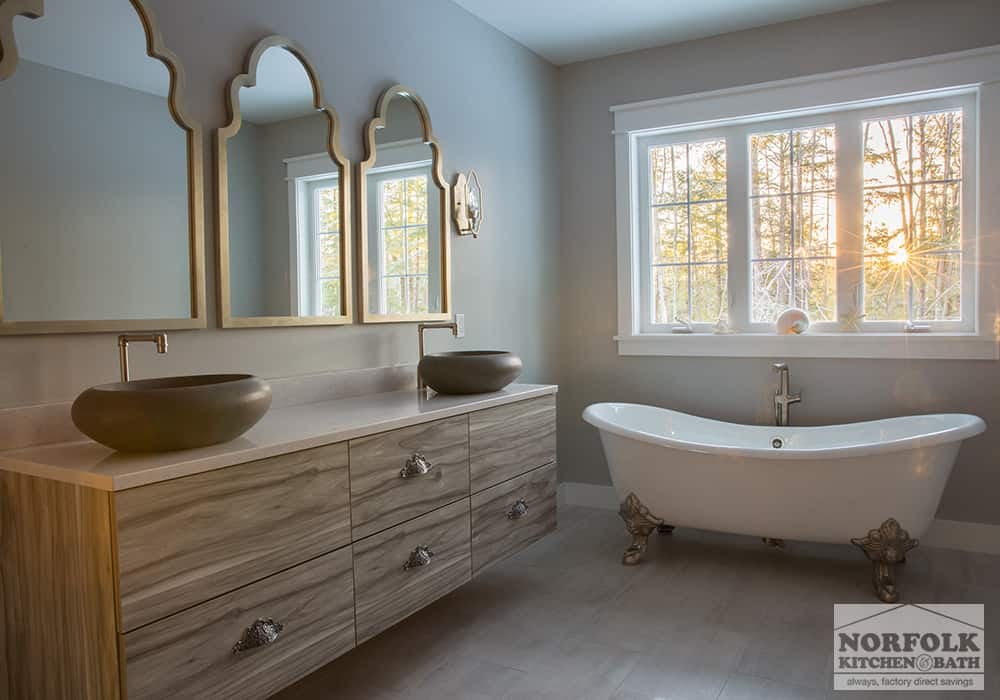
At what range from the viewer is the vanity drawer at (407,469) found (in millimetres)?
1970

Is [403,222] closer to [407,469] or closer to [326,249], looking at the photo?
[326,249]

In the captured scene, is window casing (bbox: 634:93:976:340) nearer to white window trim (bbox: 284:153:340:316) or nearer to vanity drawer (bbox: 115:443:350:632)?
white window trim (bbox: 284:153:340:316)

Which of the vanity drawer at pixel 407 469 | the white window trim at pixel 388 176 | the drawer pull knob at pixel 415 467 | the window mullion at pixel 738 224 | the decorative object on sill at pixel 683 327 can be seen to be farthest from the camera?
the decorative object on sill at pixel 683 327

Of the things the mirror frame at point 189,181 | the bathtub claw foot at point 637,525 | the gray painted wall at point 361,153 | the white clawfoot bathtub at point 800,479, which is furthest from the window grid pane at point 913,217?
the mirror frame at point 189,181

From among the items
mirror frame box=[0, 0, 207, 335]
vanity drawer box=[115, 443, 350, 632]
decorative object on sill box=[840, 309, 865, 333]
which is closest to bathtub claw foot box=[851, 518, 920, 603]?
decorative object on sill box=[840, 309, 865, 333]

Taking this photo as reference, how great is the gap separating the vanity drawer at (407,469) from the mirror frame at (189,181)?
629 millimetres

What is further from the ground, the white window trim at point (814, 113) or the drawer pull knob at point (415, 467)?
the white window trim at point (814, 113)

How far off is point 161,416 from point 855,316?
10.1ft

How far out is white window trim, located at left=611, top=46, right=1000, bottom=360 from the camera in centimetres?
319

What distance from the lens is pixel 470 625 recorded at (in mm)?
2576

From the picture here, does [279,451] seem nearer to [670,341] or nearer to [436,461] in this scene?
[436,461]

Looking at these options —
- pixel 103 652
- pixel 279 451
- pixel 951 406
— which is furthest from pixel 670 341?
pixel 103 652

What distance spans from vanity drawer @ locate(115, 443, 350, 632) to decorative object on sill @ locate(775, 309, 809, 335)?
2.45m

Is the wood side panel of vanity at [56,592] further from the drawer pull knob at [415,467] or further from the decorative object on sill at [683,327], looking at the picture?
the decorative object on sill at [683,327]
